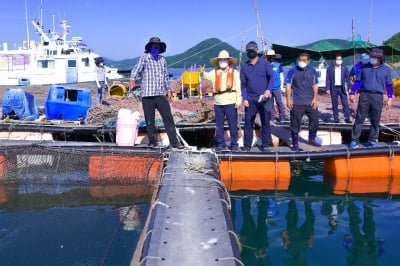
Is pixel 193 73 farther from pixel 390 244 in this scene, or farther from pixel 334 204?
pixel 390 244

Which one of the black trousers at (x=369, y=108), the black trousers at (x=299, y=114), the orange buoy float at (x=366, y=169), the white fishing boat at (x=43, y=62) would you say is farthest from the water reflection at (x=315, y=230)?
the white fishing boat at (x=43, y=62)

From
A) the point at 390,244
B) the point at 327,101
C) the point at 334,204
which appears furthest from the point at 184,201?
the point at 327,101

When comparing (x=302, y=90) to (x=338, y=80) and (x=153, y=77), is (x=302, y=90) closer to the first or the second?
(x=153, y=77)

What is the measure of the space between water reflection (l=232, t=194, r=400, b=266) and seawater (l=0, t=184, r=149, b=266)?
4.94 ft

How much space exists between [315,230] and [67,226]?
3327 millimetres

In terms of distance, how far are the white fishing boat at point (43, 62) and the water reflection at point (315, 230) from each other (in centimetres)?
2495

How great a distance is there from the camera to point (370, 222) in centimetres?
575

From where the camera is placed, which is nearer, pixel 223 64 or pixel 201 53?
pixel 223 64

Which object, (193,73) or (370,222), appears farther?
(193,73)

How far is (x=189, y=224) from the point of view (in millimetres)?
3939

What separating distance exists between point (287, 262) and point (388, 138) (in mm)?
6506

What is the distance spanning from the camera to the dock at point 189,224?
3287 mm

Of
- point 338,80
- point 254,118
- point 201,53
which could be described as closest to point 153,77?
point 254,118

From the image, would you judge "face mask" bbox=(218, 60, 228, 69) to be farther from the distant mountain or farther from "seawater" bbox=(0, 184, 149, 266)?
"seawater" bbox=(0, 184, 149, 266)
